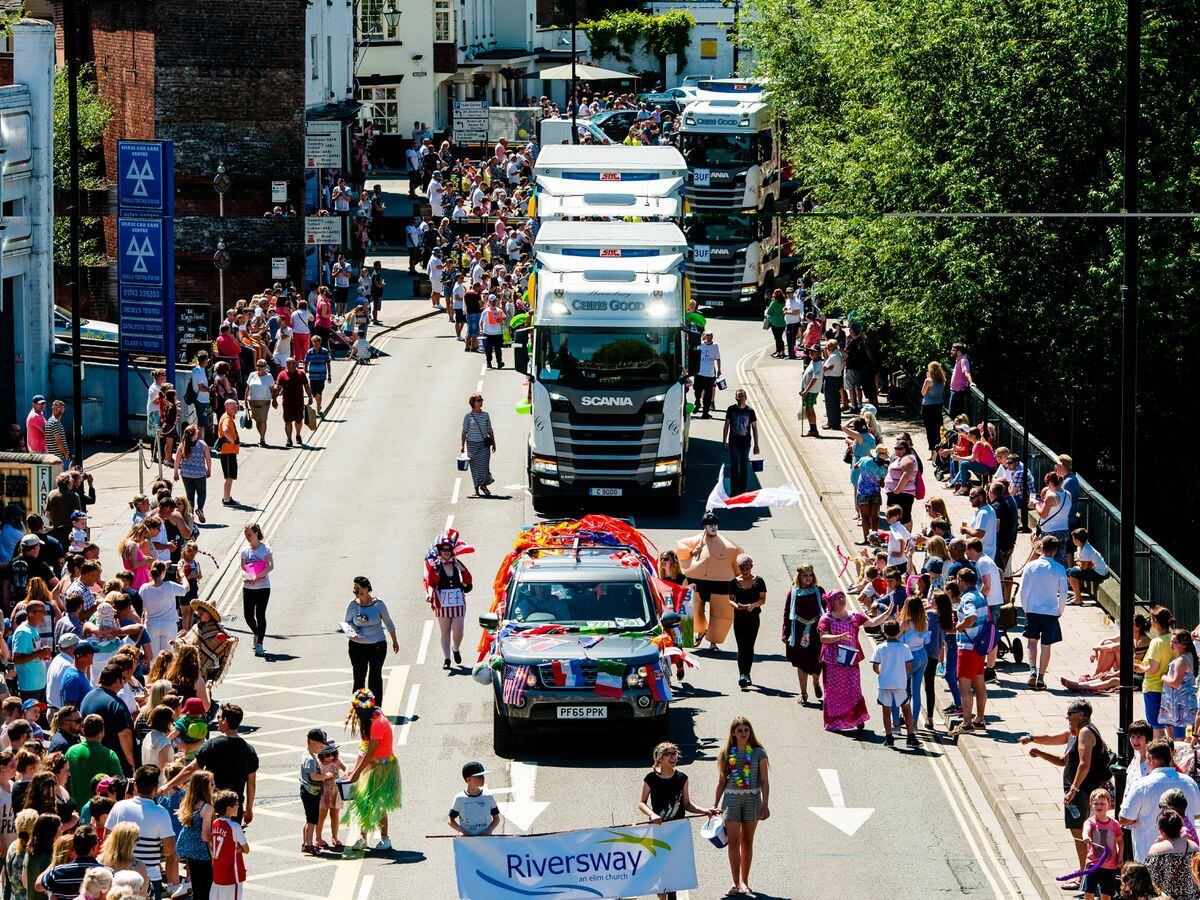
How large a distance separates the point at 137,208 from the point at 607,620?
→ 17.7 m

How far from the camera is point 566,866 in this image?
15.7 meters

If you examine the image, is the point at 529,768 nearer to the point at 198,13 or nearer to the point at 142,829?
the point at 142,829

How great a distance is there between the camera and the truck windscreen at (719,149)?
52.2 meters

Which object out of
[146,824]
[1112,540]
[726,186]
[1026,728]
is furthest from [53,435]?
[726,186]

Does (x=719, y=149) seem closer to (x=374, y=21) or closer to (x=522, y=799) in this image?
(x=522, y=799)

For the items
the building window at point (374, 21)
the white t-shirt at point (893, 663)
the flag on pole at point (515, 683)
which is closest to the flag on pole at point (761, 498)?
the white t-shirt at point (893, 663)

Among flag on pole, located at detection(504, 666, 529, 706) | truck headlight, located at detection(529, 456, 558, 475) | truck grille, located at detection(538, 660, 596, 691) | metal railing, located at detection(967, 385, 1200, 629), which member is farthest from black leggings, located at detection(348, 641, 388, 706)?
truck headlight, located at detection(529, 456, 558, 475)

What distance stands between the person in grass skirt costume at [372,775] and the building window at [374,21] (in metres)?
68.0

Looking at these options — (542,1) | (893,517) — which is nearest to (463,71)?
(542,1)

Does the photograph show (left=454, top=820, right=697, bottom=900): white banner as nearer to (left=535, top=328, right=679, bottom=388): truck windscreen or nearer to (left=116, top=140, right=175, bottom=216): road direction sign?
(left=535, top=328, right=679, bottom=388): truck windscreen

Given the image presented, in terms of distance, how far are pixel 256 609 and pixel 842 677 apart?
7858 millimetres

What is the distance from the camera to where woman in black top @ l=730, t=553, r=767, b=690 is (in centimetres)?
2362

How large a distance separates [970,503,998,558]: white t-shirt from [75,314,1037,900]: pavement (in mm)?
2873

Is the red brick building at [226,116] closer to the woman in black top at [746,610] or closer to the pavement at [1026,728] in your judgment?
the pavement at [1026,728]
